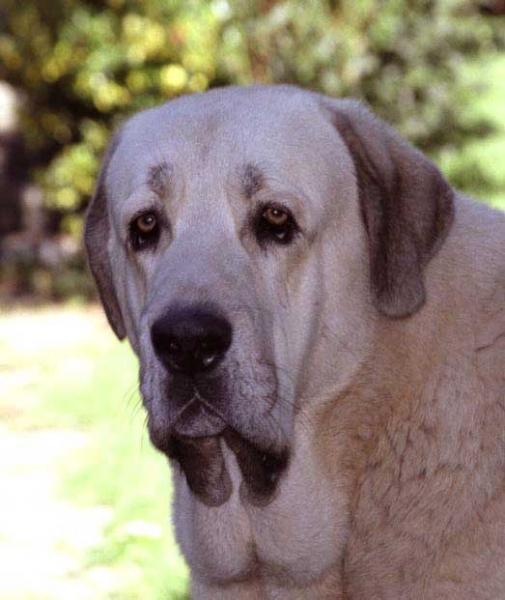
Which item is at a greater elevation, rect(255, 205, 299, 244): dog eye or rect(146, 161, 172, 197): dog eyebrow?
rect(146, 161, 172, 197): dog eyebrow

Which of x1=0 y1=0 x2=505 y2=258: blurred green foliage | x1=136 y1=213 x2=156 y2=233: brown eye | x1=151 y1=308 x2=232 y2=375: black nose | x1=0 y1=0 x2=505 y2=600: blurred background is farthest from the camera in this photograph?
x1=0 y1=0 x2=505 y2=258: blurred green foliage

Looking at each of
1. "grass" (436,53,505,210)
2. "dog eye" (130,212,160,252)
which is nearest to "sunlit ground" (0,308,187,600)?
"dog eye" (130,212,160,252)

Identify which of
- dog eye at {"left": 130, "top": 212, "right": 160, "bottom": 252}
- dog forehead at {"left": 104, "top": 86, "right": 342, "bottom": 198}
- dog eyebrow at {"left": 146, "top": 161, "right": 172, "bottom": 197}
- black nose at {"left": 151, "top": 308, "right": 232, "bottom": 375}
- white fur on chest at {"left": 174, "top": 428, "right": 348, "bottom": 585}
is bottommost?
white fur on chest at {"left": 174, "top": 428, "right": 348, "bottom": 585}

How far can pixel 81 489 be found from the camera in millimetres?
6055

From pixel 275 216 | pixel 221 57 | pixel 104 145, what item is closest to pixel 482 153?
pixel 221 57

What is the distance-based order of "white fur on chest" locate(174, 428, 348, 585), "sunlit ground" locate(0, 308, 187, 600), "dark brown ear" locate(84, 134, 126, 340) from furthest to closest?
"sunlit ground" locate(0, 308, 187, 600)
"dark brown ear" locate(84, 134, 126, 340)
"white fur on chest" locate(174, 428, 348, 585)

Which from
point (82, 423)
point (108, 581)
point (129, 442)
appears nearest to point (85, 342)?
point (82, 423)

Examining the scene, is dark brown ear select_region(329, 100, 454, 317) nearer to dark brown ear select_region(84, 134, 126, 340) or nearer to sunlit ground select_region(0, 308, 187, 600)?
dark brown ear select_region(84, 134, 126, 340)

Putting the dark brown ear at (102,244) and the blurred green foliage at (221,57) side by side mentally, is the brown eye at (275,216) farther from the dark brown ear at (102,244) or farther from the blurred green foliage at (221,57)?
the blurred green foliage at (221,57)

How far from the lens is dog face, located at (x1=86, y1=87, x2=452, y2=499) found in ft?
10.1

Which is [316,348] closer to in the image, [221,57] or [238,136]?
[238,136]

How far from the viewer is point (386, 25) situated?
9.23m

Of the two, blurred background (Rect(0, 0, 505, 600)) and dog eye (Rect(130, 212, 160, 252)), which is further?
blurred background (Rect(0, 0, 505, 600))

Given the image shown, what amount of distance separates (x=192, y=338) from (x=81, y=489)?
3.31 meters
